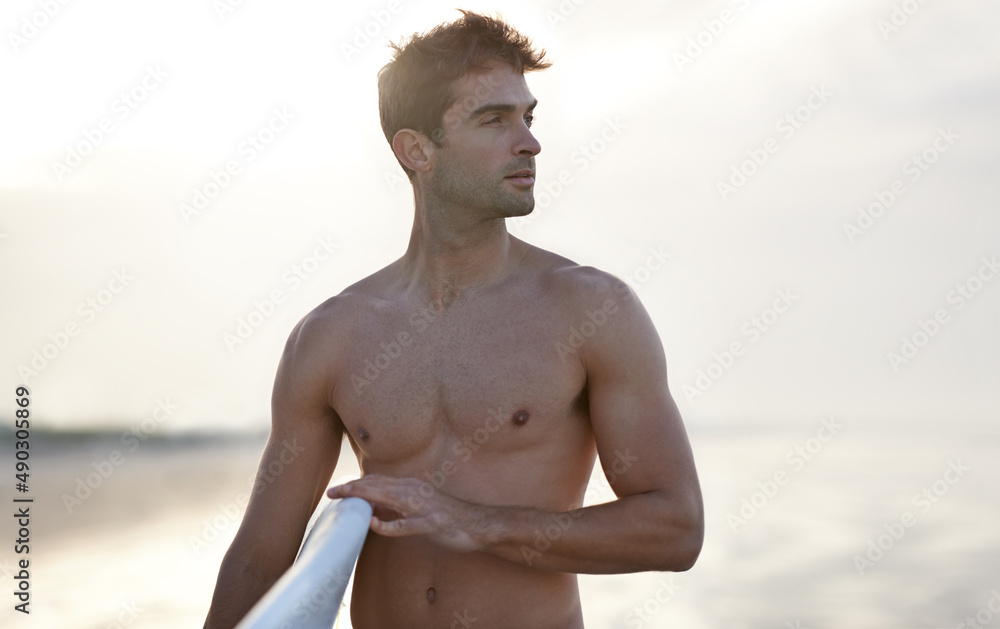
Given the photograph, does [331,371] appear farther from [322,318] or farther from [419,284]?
[419,284]

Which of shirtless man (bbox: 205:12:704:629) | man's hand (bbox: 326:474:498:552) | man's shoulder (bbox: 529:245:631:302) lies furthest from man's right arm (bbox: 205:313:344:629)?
man's shoulder (bbox: 529:245:631:302)

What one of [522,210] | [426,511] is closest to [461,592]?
[426,511]

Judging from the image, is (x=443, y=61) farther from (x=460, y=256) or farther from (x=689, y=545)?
(x=689, y=545)

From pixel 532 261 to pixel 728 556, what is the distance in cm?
551

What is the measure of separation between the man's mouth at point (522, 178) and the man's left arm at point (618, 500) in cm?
36

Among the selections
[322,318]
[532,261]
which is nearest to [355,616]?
[322,318]

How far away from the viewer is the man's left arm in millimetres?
2232

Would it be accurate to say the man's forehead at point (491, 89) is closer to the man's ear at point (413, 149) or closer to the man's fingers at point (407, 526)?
the man's ear at point (413, 149)

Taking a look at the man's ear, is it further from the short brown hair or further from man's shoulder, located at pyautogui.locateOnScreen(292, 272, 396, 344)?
man's shoulder, located at pyautogui.locateOnScreen(292, 272, 396, 344)

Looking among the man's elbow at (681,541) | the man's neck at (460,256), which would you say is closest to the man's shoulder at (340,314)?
the man's neck at (460,256)

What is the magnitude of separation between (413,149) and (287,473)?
92 centimetres

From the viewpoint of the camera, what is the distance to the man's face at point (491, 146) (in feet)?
8.30

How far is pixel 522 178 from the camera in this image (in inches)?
99.6

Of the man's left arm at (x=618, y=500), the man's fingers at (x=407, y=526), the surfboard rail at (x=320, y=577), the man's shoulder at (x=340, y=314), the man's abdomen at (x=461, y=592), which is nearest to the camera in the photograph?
the surfboard rail at (x=320, y=577)
